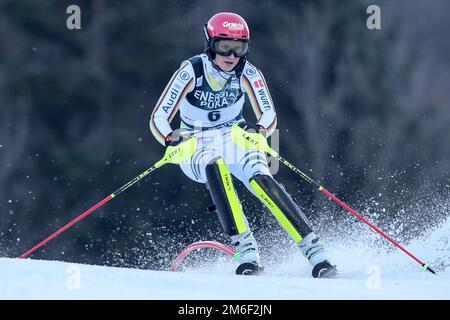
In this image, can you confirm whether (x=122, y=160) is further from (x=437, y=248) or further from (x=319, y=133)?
(x=437, y=248)

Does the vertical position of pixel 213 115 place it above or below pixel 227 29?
below

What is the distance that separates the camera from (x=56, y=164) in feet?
62.6

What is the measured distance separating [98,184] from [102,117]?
1.75m

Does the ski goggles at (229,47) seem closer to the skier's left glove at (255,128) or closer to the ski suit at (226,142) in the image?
the ski suit at (226,142)

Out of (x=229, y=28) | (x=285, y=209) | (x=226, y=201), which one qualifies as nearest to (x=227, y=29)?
(x=229, y=28)

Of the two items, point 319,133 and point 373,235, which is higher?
point 319,133

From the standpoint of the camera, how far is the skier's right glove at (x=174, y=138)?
675 cm

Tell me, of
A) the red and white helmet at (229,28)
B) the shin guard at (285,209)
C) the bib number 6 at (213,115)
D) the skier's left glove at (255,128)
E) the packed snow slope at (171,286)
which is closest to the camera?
the packed snow slope at (171,286)

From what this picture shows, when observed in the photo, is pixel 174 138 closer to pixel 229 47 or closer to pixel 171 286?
pixel 229 47

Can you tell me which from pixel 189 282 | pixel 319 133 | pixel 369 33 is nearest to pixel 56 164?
pixel 319 133

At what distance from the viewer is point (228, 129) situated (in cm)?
698

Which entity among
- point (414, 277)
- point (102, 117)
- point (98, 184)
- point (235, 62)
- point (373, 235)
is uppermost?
point (102, 117)

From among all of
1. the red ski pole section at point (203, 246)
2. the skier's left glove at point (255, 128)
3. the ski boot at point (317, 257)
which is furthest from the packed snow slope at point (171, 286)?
the skier's left glove at point (255, 128)

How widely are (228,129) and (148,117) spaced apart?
11633 millimetres
